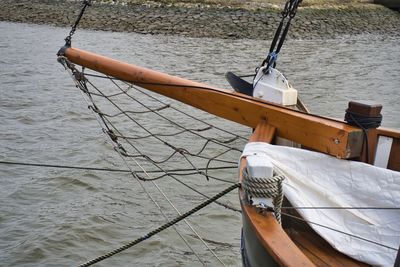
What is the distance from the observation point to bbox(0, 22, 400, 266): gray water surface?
272 inches

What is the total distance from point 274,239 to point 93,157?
7.66 m

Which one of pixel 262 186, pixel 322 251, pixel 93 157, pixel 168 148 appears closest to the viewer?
pixel 262 186

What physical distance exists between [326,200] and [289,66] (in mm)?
19125

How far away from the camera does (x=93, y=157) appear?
→ 10.1 meters

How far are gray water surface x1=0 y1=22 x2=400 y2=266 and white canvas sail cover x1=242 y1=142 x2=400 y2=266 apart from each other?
2.89 metres

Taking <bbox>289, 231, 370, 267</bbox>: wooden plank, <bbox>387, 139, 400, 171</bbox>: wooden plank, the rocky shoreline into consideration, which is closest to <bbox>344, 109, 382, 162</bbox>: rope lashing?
<bbox>387, 139, 400, 171</bbox>: wooden plank

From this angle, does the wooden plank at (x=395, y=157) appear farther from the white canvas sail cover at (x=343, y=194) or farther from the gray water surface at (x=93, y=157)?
the gray water surface at (x=93, y=157)

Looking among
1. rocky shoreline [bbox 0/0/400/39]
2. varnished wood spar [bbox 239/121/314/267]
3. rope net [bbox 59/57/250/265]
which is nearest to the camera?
varnished wood spar [bbox 239/121/314/267]

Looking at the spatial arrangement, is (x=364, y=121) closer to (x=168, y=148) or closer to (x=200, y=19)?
(x=168, y=148)

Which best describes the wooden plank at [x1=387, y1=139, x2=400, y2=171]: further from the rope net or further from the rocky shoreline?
the rocky shoreline

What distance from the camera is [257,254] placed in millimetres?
3195

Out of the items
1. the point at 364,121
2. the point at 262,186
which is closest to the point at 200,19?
the point at 364,121

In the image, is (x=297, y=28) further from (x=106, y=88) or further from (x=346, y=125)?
(x=346, y=125)

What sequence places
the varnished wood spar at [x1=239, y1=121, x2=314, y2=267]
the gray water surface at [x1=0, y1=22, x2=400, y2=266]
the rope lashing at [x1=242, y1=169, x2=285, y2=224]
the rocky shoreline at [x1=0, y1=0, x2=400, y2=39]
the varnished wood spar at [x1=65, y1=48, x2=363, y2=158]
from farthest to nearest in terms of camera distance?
1. the rocky shoreline at [x1=0, y1=0, x2=400, y2=39]
2. the gray water surface at [x1=0, y1=22, x2=400, y2=266]
3. the varnished wood spar at [x1=65, y1=48, x2=363, y2=158]
4. the rope lashing at [x1=242, y1=169, x2=285, y2=224]
5. the varnished wood spar at [x1=239, y1=121, x2=314, y2=267]
